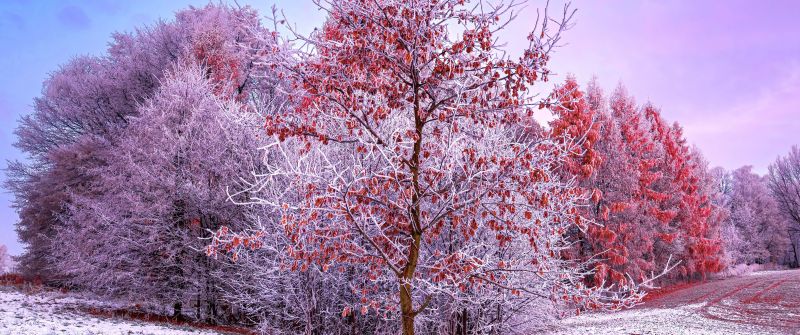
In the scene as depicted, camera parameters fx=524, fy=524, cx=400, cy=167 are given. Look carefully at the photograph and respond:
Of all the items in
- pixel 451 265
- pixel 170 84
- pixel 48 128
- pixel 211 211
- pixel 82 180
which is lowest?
pixel 451 265

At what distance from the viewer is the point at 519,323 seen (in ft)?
42.6


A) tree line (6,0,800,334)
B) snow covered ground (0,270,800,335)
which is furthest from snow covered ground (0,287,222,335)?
tree line (6,0,800,334)

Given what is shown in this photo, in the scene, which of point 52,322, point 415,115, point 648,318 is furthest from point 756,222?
point 52,322

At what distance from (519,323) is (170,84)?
47.7 ft

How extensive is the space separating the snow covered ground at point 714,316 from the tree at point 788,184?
38.6m

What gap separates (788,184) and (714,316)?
2089 inches

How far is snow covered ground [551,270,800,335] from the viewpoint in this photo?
52.1 feet

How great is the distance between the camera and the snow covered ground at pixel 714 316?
15.9 m

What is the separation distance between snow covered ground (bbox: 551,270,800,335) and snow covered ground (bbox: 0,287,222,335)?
11.9 m

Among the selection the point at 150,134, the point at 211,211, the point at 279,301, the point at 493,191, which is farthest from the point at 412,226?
the point at 150,134

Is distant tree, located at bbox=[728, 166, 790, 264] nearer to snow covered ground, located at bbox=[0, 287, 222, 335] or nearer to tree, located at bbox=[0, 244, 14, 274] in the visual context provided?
snow covered ground, located at bbox=[0, 287, 222, 335]

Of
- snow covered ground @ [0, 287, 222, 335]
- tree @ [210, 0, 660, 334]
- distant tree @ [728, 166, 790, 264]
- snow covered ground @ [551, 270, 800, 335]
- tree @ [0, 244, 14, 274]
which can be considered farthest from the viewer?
tree @ [0, 244, 14, 274]

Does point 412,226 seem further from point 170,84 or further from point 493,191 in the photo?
point 170,84

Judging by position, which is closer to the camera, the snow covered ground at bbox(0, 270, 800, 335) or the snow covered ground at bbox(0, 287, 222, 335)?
the snow covered ground at bbox(0, 287, 222, 335)
